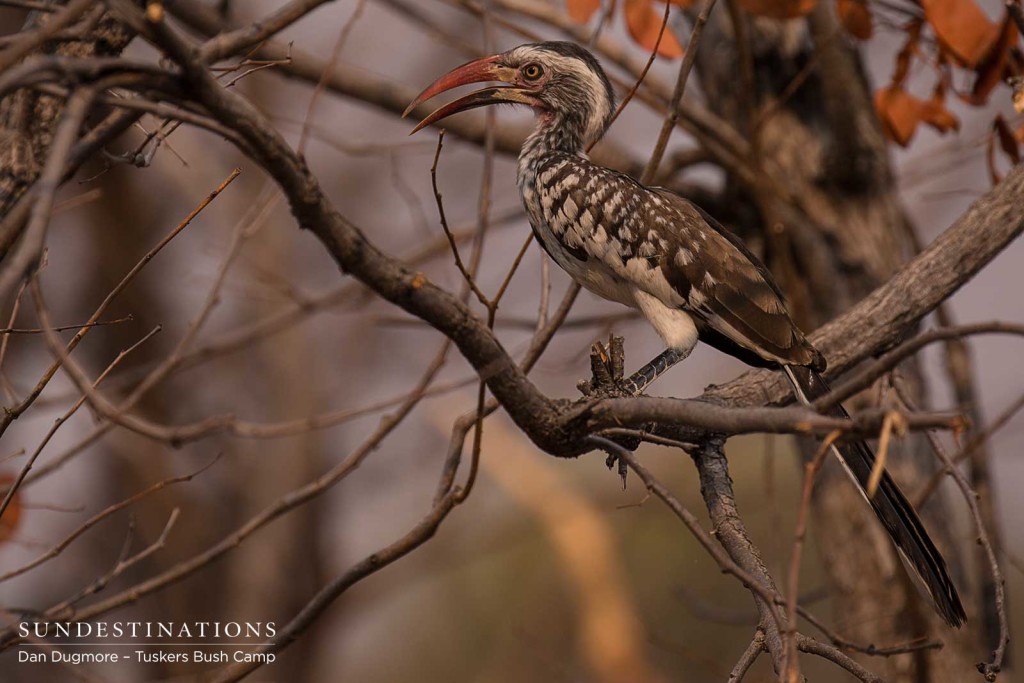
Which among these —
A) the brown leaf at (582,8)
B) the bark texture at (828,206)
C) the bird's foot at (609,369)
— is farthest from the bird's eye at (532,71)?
the bird's foot at (609,369)

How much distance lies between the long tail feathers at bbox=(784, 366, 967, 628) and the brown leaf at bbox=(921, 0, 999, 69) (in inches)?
56.2

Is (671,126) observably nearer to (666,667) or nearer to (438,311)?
(438,311)

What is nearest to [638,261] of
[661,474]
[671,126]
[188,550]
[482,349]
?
[671,126]

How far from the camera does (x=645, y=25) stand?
3.67 meters

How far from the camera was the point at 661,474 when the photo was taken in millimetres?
7500

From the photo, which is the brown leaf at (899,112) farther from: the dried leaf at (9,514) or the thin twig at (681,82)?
the dried leaf at (9,514)

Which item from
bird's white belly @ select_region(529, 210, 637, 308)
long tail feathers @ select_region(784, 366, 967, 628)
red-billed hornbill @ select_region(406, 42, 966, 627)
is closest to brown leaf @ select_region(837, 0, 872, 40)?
red-billed hornbill @ select_region(406, 42, 966, 627)

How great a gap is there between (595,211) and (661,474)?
4.56 metres

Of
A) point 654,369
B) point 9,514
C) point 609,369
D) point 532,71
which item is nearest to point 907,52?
point 532,71

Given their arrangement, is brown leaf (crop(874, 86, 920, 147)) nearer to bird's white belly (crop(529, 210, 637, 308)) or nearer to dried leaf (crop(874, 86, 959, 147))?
dried leaf (crop(874, 86, 959, 147))

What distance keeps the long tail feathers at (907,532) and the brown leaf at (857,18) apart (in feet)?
5.57

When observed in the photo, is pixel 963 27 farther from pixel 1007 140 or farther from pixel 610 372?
pixel 610 372

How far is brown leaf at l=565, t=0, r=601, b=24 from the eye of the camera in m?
3.59

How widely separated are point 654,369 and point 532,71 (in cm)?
134
